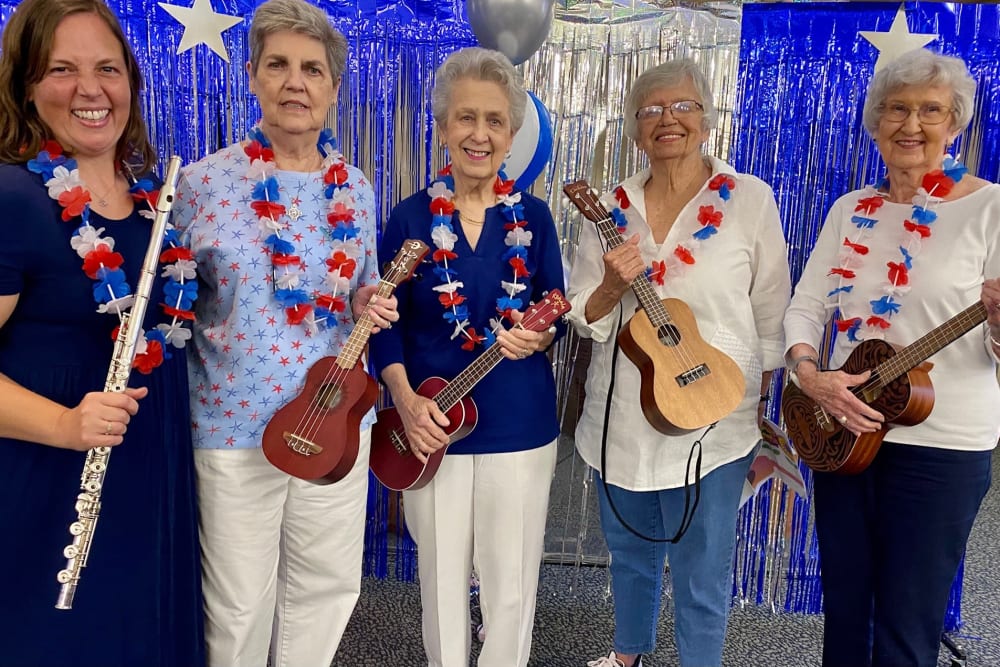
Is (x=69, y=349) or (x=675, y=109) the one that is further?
(x=675, y=109)

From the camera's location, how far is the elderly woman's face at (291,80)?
5.03ft

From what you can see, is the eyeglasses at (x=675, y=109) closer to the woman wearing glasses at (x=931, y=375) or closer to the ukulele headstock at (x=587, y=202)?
the ukulele headstock at (x=587, y=202)

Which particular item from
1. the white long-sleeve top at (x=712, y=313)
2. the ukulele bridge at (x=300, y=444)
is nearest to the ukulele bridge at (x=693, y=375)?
the white long-sleeve top at (x=712, y=313)

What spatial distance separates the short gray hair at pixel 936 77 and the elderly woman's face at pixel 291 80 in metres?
1.32

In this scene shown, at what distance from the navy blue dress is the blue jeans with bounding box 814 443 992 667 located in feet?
4.96

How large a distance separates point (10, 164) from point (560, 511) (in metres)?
2.40

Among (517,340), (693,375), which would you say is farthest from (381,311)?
(693,375)

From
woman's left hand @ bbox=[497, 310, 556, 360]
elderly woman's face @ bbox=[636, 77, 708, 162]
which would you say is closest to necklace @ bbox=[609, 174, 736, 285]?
elderly woman's face @ bbox=[636, 77, 708, 162]

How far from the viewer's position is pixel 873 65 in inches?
93.7

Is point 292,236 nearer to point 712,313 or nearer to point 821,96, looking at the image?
point 712,313

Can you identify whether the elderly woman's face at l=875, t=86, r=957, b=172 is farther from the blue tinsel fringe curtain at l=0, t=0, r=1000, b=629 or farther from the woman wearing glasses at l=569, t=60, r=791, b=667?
the blue tinsel fringe curtain at l=0, t=0, r=1000, b=629

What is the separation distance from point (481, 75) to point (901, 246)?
1069 millimetres

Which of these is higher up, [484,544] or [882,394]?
[882,394]

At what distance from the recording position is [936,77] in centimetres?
160
